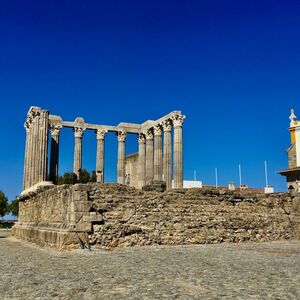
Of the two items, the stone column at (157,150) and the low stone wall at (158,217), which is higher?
the stone column at (157,150)

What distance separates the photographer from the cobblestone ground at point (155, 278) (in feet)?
19.3

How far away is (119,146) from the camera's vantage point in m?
38.8

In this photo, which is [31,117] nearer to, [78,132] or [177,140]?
[78,132]

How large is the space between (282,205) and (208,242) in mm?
5067

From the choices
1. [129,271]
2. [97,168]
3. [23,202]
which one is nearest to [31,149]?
[23,202]

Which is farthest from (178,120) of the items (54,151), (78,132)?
(54,151)

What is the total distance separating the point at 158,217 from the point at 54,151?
2113cm

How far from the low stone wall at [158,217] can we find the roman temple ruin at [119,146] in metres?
8.52

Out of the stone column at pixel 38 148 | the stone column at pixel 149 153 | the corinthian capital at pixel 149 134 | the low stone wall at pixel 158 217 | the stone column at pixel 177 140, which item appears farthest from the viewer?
the corinthian capital at pixel 149 134

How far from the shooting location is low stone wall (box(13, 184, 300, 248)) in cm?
1413

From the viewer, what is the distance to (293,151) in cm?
3750

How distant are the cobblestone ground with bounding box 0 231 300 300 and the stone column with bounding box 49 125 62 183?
23.7 m

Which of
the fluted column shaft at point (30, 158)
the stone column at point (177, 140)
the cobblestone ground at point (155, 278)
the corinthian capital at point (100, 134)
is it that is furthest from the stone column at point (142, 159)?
the cobblestone ground at point (155, 278)

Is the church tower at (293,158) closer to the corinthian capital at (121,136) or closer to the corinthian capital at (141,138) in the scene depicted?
the corinthian capital at (141,138)
